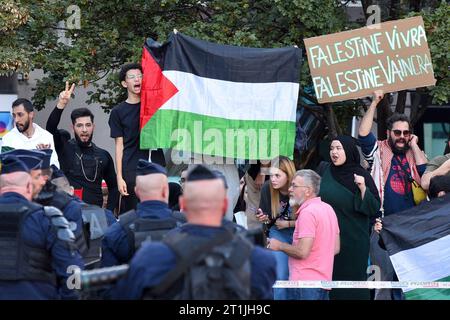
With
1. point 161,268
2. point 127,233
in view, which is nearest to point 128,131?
point 127,233

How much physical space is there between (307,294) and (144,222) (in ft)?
7.40

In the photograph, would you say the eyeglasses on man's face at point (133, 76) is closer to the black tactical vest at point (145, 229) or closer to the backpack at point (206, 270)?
the black tactical vest at point (145, 229)

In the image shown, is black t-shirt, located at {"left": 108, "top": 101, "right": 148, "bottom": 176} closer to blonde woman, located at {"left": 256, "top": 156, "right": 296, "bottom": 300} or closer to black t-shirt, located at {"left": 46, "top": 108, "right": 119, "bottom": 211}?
black t-shirt, located at {"left": 46, "top": 108, "right": 119, "bottom": 211}

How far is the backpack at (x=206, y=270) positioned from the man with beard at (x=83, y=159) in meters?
5.12

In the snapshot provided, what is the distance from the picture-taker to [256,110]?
10016 millimetres

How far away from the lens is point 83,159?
33.2 ft

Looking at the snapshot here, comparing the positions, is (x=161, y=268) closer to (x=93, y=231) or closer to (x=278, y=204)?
(x=93, y=231)

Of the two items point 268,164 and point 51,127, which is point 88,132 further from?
point 268,164

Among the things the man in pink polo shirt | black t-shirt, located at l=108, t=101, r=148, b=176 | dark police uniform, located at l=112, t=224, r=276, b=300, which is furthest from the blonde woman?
dark police uniform, located at l=112, t=224, r=276, b=300

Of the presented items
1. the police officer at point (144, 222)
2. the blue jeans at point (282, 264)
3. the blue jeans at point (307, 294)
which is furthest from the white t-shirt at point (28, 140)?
the police officer at point (144, 222)
